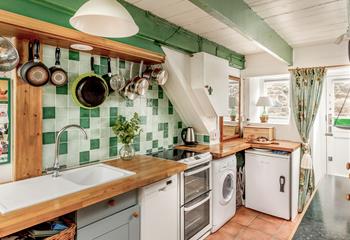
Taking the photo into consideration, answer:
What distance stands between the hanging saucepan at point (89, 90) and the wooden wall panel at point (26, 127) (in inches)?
11.3

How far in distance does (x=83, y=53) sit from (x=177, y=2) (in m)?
0.88

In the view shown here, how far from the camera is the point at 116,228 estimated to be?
1512mm

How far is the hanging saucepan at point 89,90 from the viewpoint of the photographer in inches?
72.2

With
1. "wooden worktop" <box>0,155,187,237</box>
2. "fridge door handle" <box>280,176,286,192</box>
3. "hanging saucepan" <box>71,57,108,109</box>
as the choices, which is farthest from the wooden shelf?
"fridge door handle" <box>280,176,286,192</box>

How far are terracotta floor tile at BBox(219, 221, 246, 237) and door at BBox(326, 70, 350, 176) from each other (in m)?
2.51

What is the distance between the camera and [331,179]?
174 cm

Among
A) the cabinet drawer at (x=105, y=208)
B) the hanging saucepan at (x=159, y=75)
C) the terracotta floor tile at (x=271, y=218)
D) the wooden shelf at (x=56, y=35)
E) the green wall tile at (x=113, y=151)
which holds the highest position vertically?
the wooden shelf at (x=56, y=35)

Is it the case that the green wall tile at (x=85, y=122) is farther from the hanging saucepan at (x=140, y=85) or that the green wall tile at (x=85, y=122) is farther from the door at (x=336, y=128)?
the door at (x=336, y=128)

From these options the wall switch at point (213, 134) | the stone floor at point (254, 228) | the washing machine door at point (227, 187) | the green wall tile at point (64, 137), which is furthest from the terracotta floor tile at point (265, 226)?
the green wall tile at point (64, 137)

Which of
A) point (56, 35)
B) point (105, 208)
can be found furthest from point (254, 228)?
point (56, 35)

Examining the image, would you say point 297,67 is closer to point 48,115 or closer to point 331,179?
point 331,179

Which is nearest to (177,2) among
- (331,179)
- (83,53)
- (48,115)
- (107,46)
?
(107,46)

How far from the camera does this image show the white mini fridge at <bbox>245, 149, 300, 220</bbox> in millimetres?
2826

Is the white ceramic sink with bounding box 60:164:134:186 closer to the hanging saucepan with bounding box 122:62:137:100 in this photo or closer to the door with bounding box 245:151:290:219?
the hanging saucepan with bounding box 122:62:137:100
